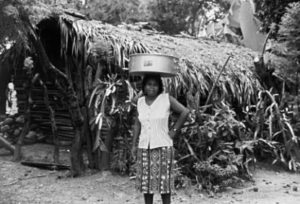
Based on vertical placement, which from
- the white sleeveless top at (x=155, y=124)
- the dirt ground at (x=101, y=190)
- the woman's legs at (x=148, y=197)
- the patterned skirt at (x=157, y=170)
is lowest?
the dirt ground at (x=101, y=190)

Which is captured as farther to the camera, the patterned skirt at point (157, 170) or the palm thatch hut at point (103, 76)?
the palm thatch hut at point (103, 76)

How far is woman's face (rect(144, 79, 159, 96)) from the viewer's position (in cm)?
429

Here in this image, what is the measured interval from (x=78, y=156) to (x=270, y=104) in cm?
410

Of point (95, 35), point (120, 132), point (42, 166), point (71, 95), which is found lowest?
point (42, 166)

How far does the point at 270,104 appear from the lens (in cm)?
851

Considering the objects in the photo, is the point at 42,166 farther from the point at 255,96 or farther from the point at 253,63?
the point at 253,63

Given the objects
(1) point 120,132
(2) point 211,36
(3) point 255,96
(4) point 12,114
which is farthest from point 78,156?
(2) point 211,36

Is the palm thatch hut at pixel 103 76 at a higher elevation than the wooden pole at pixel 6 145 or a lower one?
higher

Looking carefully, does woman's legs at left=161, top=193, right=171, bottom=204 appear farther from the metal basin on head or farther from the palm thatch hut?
the palm thatch hut

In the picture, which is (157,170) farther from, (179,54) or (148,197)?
Answer: (179,54)

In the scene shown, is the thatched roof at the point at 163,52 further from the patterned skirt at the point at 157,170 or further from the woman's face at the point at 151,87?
the patterned skirt at the point at 157,170

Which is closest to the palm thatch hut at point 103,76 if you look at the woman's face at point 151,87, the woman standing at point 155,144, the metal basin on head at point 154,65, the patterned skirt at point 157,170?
the metal basin on head at point 154,65

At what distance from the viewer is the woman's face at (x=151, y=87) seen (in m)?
4.29

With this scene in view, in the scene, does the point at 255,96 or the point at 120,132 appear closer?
the point at 120,132
